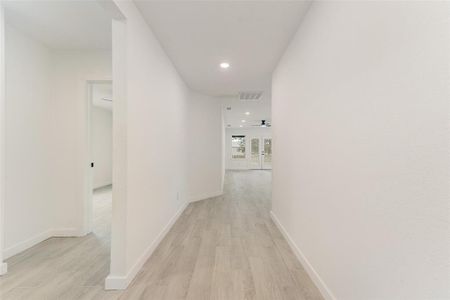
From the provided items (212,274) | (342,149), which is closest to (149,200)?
(212,274)

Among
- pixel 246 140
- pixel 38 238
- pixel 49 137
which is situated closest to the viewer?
pixel 38 238

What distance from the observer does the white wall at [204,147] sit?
542cm

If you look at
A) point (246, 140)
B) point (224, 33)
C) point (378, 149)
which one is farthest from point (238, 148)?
point (378, 149)

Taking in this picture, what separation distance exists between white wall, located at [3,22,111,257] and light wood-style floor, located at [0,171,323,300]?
36 centimetres

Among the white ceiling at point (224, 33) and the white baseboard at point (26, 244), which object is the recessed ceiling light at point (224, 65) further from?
the white baseboard at point (26, 244)

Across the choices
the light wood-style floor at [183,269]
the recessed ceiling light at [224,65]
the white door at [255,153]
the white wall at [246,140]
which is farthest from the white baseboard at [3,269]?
the white door at [255,153]

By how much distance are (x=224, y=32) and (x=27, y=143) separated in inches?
108

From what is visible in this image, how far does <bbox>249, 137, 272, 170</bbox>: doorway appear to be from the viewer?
14008mm

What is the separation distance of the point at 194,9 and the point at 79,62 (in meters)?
2.01

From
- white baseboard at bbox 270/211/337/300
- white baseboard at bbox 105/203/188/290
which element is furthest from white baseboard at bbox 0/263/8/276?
white baseboard at bbox 270/211/337/300

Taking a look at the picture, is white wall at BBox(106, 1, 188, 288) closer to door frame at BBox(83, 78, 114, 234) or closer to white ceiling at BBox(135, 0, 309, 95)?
white ceiling at BBox(135, 0, 309, 95)

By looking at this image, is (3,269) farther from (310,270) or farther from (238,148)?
(238,148)

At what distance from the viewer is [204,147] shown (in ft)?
18.8

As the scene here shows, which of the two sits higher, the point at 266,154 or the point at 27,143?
the point at 27,143
